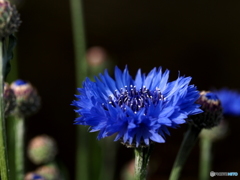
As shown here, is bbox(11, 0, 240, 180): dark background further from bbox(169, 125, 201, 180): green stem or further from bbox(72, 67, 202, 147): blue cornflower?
bbox(72, 67, 202, 147): blue cornflower

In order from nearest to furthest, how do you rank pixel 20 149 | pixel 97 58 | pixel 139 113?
pixel 139 113
pixel 20 149
pixel 97 58

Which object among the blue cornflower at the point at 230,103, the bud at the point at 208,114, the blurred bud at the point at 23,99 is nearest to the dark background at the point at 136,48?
the blue cornflower at the point at 230,103

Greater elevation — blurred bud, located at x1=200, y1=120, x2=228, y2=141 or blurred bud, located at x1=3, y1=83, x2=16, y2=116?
blurred bud, located at x1=3, y1=83, x2=16, y2=116

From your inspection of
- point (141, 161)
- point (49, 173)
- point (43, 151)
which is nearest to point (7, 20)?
point (141, 161)

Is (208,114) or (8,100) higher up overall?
(8,100)

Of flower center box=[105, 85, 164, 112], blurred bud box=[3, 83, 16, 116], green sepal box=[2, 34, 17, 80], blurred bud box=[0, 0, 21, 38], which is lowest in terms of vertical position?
flower center box=[105, 85, 164, 112]

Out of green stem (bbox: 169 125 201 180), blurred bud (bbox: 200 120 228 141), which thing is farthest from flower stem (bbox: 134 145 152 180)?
blurred bud (bbox: 200 120 228 141)

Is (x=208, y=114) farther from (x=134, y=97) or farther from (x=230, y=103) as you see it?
(x=230, y=103)

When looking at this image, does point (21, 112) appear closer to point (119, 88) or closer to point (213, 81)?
point (119, 88)
